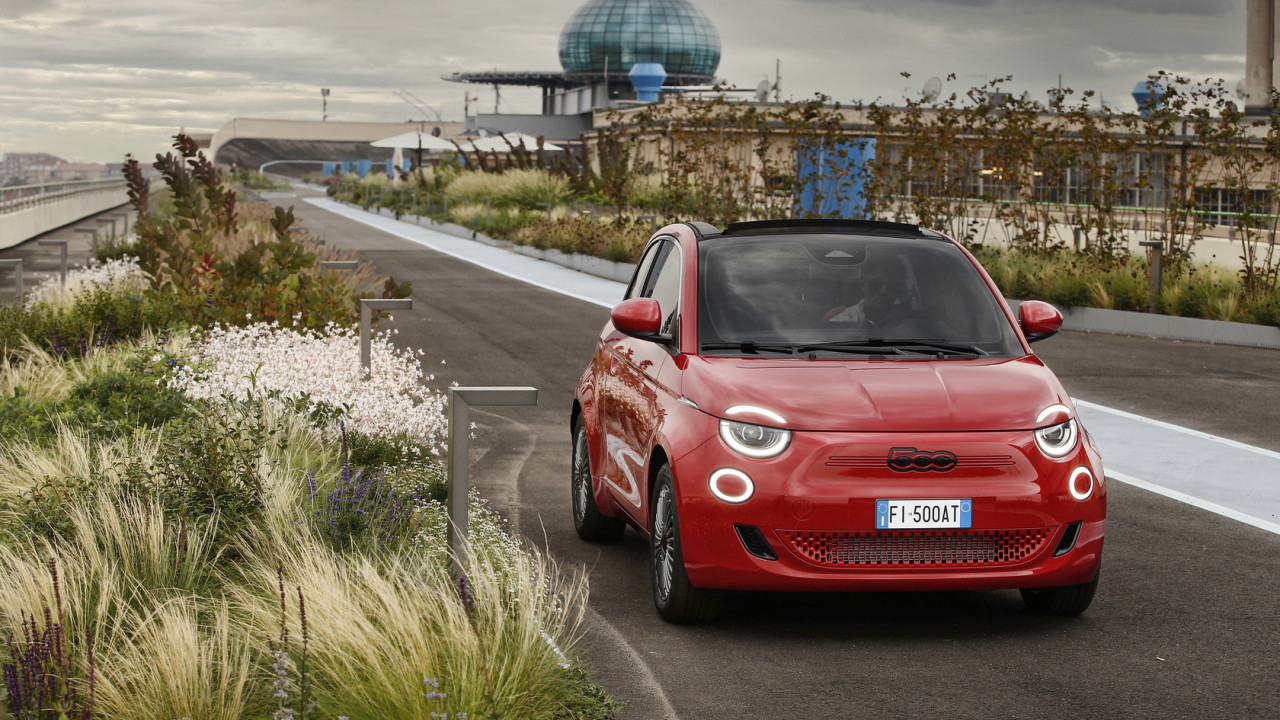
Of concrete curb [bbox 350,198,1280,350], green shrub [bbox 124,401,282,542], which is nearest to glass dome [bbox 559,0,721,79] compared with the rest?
concrete curb [bbox 350,198,1280,350]

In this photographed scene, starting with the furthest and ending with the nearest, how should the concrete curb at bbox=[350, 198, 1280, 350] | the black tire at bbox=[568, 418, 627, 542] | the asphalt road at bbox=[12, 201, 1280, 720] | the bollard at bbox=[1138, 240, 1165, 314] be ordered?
1. the bollard at bbox=[1138, 240, 1165, 314]
2. the concrete curb at bbox=[350, 198, 1280, 350]
3. the black tire at bbox=[568, 418, 627, 542]
4. the asphalt road at bbox=[12, 201, 1280, 720]

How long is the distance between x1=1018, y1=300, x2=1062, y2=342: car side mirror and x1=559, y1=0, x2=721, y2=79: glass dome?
120m

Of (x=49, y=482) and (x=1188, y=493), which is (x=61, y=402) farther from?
(x=1188, y=493)

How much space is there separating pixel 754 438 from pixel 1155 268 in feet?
46.2

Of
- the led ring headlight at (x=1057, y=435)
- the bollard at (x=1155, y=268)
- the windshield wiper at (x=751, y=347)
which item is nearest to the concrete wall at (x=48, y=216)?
the bollard at (x=1155, y=268)

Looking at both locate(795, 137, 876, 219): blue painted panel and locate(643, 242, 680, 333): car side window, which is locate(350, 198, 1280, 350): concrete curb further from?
locate(643, 242, 680, 333): car side window

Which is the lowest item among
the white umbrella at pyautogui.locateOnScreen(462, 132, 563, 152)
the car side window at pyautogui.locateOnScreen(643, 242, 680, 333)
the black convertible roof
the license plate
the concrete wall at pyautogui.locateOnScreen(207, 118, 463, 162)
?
the license plate

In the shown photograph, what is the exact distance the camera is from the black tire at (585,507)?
8.04 metres

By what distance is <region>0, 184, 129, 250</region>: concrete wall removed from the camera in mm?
37781

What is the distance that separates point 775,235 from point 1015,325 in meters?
1.24

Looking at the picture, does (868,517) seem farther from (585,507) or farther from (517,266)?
(517,266)

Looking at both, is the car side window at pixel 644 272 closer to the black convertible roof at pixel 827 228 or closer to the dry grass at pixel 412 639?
the black convertible roof at pixel 827 228

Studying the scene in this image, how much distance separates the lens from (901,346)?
22.2 feet

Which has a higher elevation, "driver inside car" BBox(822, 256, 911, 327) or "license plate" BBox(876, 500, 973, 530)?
"driver inside car" BBox(822, 256, 911, 327)
